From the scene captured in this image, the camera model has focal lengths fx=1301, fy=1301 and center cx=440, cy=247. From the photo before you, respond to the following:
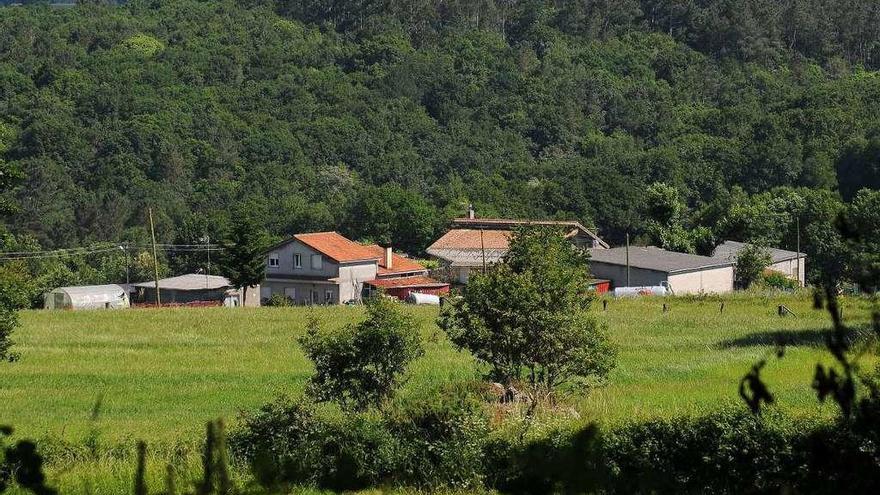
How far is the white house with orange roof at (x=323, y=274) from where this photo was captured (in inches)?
2290

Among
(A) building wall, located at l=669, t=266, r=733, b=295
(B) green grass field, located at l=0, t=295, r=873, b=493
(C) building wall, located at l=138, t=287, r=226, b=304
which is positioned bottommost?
(B) green grass field, located at l=0, t=295, r=873, b=493

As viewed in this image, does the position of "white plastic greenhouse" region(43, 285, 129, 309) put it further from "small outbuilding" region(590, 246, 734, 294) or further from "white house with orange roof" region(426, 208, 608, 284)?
"small outbuilding" region(590, 246, 734, 294)

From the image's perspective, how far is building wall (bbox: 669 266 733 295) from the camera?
2084 inches

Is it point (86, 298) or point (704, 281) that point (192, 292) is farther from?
point (704, 281)

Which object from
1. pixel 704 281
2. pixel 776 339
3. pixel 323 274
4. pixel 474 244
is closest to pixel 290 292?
pixel 323 274

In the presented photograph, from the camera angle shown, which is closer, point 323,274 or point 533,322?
point 533,322

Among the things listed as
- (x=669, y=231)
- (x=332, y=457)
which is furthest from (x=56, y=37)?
(x=332, y=457)

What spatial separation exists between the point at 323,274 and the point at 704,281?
16844 mm

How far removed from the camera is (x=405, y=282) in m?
58.5

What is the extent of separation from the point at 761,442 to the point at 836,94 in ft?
385

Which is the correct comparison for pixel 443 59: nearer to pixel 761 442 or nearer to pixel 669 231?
pixel 669 231

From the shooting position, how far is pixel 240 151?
12262cm

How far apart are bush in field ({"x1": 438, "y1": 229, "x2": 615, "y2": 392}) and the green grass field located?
725 millimetres

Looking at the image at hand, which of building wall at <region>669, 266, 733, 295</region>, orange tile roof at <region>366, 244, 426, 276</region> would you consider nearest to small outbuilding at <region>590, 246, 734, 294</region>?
building wall at <region>669, 266, 733, 295</region>
